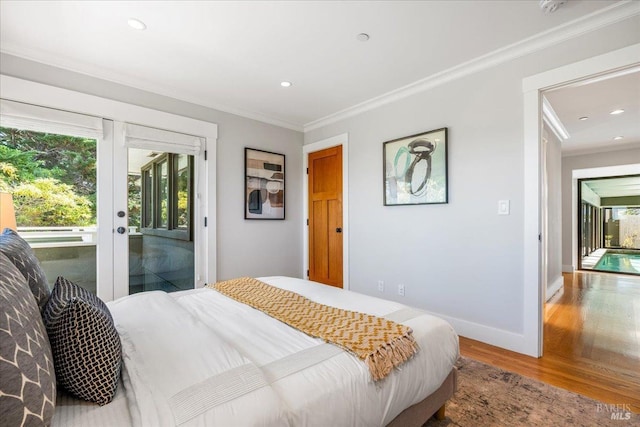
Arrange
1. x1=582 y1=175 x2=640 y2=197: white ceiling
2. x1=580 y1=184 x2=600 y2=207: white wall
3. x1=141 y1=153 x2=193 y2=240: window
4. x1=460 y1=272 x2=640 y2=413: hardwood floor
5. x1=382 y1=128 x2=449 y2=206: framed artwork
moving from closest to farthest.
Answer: x1=460 y1=272 x2=640 y2=413: hardwood floor → x1=382 y1=128 x2=449 y2=206: framed artwork → x1=141 y1=153 x2=193 y2=240: window → x1=580 y1=184 x2=600 y2=207: white wall → x1=582 y1=175 x2=640 y2=197: white ceiling

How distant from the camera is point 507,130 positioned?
2488 mm

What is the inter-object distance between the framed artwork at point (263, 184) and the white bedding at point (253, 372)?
2.35 m

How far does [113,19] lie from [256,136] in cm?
200

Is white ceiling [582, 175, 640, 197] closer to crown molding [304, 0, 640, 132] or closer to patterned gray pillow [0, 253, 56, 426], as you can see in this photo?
crown molding [304, 0, 640, 132]

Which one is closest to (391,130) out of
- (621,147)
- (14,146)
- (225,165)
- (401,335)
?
(225,165)

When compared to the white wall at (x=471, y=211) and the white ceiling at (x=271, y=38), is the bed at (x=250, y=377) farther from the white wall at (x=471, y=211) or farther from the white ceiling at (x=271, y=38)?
the white ceiling at (x=271, y=38)

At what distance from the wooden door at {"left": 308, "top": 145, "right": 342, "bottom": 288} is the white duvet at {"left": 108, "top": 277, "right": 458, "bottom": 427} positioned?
2.44m

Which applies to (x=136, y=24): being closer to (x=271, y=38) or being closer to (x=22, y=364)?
(x=271, y=38)

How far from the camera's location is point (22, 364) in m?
0.62

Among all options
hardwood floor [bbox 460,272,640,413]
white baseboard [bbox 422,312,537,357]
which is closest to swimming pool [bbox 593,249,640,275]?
hardwood floor [bbox 460,272,640,413]

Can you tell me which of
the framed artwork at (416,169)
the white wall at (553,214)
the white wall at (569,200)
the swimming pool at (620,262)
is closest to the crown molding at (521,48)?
the framed artwork at (416,169)

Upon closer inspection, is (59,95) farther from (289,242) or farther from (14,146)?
(289,242)

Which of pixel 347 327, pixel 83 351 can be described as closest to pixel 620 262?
pixel 347 327

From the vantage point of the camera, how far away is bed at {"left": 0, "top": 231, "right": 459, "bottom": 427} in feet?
2.68
